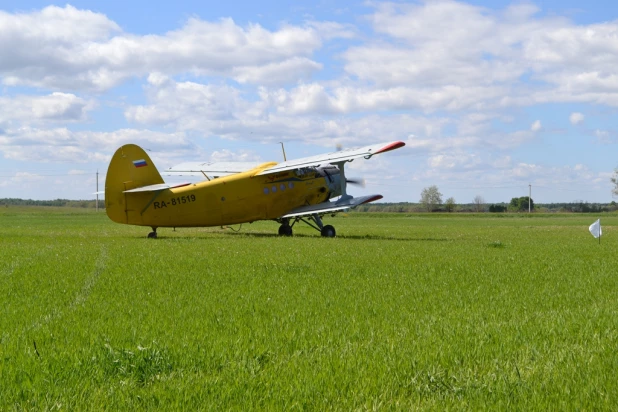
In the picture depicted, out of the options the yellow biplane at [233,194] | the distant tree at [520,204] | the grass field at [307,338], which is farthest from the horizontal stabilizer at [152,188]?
the distant tree at [520,204]

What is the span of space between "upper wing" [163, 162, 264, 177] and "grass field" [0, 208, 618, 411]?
17.8 metres

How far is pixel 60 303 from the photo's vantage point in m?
9.09

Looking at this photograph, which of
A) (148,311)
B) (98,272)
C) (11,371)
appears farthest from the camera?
(98,272)

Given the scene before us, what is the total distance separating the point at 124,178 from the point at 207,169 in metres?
7.78

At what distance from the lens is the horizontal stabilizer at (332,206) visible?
26.8 metres

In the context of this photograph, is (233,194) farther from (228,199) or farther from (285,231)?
(285,231)

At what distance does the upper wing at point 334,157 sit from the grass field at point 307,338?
11.3m

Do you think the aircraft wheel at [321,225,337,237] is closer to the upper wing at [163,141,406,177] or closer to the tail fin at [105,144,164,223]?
the upper wing at [163,141,406,177]

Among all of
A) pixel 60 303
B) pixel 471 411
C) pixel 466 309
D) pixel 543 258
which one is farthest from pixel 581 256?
pixel 471 411

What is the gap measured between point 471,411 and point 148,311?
493cm

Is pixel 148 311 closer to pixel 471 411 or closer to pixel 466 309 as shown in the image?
pixel 466 309

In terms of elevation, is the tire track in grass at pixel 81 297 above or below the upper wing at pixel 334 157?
below

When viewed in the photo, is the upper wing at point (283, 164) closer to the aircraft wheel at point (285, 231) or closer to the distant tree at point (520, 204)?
the aircraft wheel at point (285, 231)

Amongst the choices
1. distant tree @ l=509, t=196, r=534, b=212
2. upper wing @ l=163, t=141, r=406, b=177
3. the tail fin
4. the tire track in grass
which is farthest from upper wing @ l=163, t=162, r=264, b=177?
distant tree @ l=509, t=196, r=534, b=212
